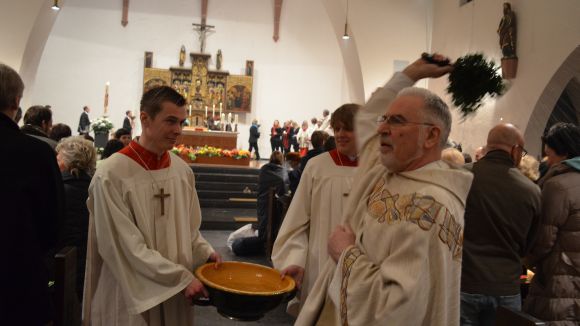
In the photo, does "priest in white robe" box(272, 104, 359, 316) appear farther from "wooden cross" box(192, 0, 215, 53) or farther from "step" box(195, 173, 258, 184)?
"wooden cross" box(192, 0, 215, 53)

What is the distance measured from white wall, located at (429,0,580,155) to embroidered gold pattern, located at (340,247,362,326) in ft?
19.4

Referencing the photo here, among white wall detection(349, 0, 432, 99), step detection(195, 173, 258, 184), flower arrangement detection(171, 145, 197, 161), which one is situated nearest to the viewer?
step detection(195, 173, 258, 184)

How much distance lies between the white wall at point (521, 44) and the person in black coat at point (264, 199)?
2.53 m

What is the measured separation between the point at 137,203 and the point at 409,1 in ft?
40.2

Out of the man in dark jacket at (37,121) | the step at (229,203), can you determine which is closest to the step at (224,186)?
the step at (229,203)

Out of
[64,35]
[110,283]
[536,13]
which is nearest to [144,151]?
[110,283]

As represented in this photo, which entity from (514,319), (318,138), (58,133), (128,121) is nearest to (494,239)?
(514,319)

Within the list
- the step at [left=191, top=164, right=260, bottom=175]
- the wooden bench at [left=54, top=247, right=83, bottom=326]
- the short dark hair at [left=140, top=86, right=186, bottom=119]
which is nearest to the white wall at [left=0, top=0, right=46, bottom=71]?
the step at [left=191, top=164, right=260, bottom=175]

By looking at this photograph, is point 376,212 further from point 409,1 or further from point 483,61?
point 409,1

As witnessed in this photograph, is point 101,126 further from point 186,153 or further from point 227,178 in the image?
point 227,178

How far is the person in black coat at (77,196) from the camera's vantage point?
127 inches

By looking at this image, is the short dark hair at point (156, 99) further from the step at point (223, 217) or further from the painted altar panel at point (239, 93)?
the painted altar panel at point (239, 93)

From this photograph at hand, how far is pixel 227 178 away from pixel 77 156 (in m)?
9.24

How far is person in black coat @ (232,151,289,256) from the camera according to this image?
22.2 feet
